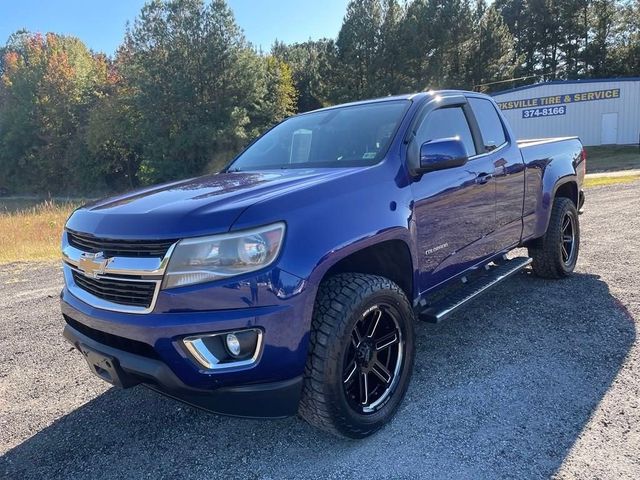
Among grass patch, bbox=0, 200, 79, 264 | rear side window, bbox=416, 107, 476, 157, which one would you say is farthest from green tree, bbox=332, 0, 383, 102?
rear side window, bbox=416, 107, 476, 157

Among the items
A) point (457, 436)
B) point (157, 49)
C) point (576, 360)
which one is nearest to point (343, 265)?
point (457, 436)

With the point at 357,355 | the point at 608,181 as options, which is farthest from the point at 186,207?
the point at 608,181

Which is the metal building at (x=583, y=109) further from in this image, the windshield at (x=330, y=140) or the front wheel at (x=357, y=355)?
the front wheel at (x=357, y=355)

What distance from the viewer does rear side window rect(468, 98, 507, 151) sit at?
4125 mm

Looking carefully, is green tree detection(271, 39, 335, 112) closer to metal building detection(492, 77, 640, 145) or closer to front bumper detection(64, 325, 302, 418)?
metal building detection(492, 77, 640, 145)

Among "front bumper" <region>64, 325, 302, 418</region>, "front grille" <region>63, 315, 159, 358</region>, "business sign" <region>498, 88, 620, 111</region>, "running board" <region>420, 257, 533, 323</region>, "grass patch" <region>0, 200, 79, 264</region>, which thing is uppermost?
"business sign" <region>498, 88, 620, 111</region>

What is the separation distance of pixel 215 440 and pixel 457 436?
1360mm

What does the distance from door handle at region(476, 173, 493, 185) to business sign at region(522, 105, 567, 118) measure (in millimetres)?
32380

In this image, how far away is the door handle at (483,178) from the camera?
3.67 meters

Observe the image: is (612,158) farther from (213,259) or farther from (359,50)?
(213,259)

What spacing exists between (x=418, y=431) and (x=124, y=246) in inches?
73.6

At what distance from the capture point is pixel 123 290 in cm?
235

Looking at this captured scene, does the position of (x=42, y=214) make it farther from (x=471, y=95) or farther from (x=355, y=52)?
(x=355, y=52)

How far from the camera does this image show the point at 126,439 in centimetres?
282
